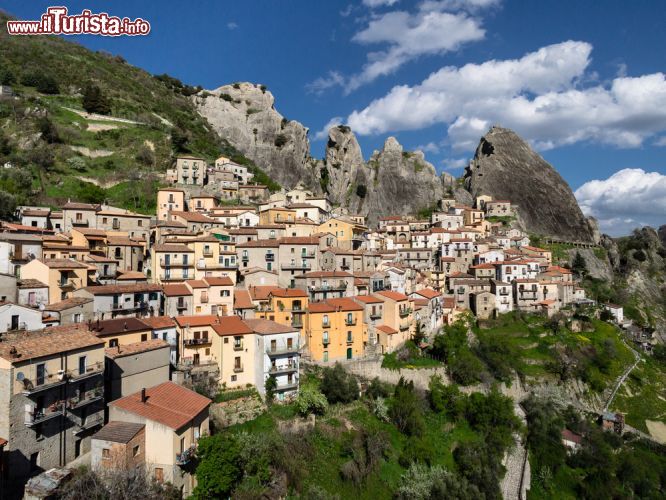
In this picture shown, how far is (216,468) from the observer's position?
2180cm

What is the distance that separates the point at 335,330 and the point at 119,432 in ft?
66.7

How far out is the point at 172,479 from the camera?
2088 centimetres

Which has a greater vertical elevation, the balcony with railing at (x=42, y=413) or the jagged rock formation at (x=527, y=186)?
the jagged rock formation at (x=527, y=186)

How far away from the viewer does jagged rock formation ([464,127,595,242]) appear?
334ft

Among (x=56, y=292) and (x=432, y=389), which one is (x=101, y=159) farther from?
(x=432, y=389)

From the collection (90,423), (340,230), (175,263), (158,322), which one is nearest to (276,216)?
(340,230)

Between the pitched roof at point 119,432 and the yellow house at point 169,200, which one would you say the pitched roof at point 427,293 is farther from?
the pitched roof at point 119,432

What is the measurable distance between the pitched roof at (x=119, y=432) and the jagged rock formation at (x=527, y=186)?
3724 inches

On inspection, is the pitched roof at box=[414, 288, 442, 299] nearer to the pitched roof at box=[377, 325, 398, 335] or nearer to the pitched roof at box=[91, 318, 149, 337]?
the pitched roof at box=[377, 325, 398, 335]

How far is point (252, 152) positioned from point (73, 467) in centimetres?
9163

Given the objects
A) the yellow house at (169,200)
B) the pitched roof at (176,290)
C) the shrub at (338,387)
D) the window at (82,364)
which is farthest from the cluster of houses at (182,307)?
the shrub at (338,387)

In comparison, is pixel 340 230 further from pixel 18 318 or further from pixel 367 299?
pixel 18 318

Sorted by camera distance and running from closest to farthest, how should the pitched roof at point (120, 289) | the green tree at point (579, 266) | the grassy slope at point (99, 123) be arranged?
1. the pitched roof at point (120, 289)
2. the grassy slope at point (99, 123)
3. the green tree at point (579, 266)

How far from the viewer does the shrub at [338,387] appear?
33.2 m
